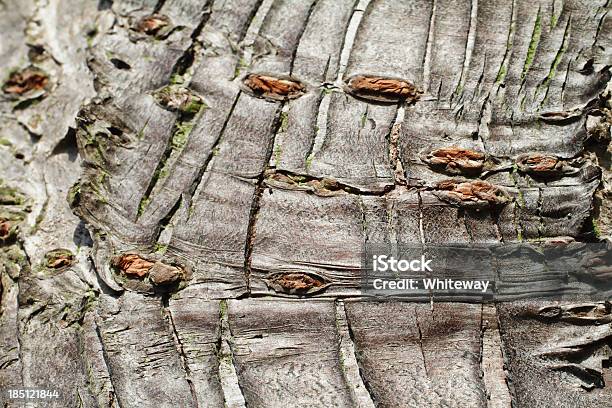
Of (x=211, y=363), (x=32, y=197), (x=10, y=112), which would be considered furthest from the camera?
(x=10, y=112)

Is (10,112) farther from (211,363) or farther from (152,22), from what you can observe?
(211,363)

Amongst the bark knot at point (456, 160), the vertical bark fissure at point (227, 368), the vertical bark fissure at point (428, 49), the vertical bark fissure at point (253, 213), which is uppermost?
the vertical bark fissure at point (428, 49)

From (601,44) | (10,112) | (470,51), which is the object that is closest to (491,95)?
(470,51)

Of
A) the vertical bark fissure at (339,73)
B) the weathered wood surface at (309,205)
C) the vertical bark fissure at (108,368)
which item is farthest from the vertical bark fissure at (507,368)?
the vertical bark fissure at (108,368)

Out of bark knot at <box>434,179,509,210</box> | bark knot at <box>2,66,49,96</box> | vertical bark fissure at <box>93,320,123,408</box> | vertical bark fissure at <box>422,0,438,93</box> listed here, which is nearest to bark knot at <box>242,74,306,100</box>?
vertical bark fissure at <box>422,0,438,93</box>

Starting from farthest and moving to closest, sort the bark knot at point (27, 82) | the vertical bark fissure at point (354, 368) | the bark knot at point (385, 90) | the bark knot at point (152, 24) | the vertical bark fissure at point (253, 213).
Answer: the bark knot at point (27, 82) → the bark knot at point (152, 24) → the bark knot at point (385, 90) → the vertical bark fissure at point (253, 213) → the vertical bark fissure at point (354, 368)

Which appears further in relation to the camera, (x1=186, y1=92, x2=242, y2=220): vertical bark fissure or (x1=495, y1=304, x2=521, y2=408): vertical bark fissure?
(x1=186, y1=92, x2=242, y2=220): vertical bark fissure

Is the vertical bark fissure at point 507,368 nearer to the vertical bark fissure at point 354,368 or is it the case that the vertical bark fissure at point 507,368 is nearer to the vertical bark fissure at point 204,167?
the vertical bark fissure at point 354,368

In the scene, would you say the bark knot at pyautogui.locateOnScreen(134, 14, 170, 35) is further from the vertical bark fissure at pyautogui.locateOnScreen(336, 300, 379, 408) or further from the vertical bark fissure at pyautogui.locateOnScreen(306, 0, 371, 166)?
the vertical bark fissure at pyautogui.locateOnScreen(336, 300, 379, 408)

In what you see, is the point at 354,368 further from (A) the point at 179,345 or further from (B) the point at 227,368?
(A) the point at 179,345
